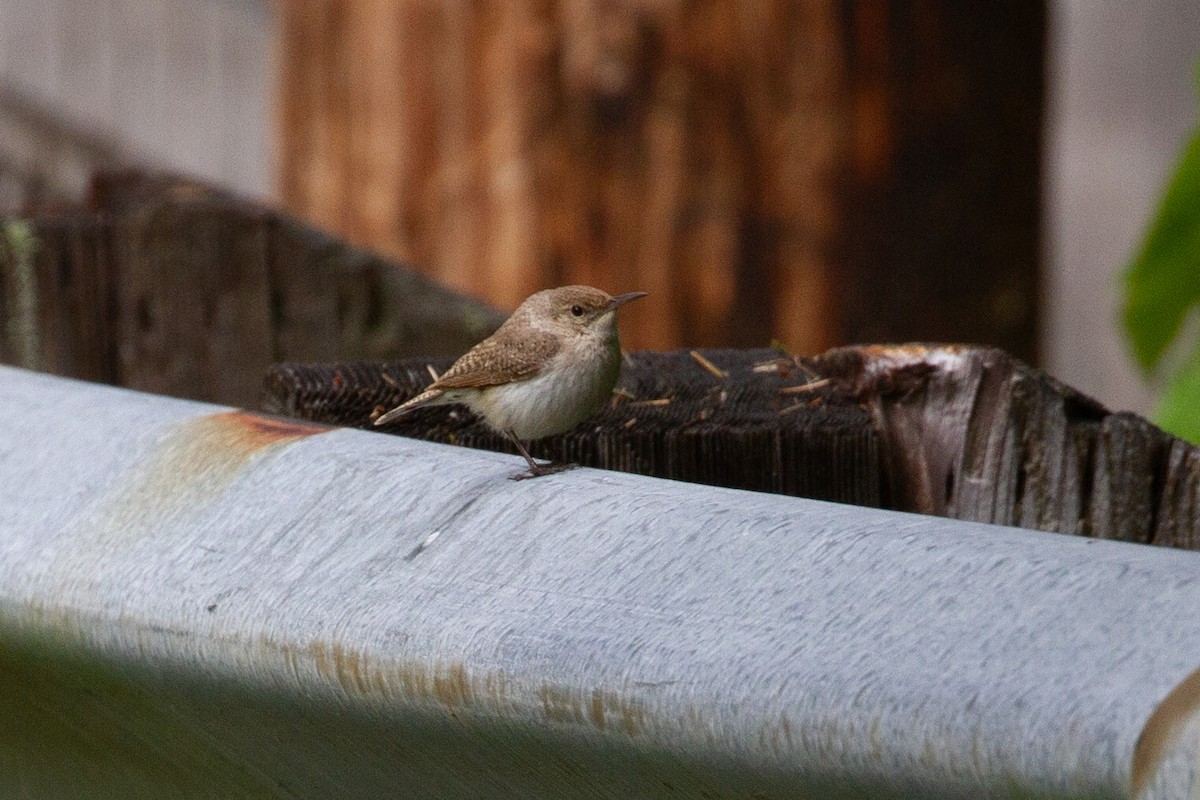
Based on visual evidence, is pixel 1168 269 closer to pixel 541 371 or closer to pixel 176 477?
pixel 541 371

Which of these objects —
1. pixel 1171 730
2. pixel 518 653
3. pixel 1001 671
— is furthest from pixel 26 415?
pixel 1171 730

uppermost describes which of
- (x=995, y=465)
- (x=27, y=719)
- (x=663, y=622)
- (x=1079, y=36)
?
(x=1079, y=36)

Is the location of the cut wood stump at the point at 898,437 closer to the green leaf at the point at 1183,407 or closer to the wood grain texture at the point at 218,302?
the green leaf at the point at 1183,407

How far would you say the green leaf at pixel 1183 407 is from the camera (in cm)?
302

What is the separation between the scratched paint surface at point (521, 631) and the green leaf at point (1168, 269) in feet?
6.84

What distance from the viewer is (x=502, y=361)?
10.2ft

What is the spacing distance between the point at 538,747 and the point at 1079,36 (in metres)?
8.34

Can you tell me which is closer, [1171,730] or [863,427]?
[1171,730]

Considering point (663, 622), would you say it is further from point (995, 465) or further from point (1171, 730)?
point (995, 465)

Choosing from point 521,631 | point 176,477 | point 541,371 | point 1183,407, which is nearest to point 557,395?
point 541,371

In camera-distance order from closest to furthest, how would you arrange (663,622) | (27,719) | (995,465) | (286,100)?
(663,622)
(27,719)
(995,465)
(286,100)

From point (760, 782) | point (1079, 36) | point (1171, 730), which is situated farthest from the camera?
point (1079, 36)

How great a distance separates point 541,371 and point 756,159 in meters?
3.20

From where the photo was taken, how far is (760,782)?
110 centimetres
